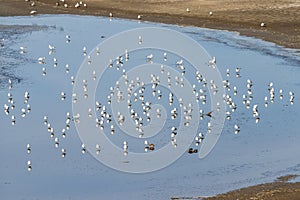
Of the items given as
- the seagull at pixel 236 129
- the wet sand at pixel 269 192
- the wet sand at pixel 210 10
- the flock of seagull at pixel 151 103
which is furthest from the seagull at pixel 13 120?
the wet sand at pixel 210 10

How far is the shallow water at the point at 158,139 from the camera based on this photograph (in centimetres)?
1897

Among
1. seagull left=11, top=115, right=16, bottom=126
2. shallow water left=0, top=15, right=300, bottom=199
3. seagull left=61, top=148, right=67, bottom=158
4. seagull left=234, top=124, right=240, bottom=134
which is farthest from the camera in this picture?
seagull left=11, top=115, right=16, bottom=126

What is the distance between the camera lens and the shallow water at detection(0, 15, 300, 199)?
19.0m

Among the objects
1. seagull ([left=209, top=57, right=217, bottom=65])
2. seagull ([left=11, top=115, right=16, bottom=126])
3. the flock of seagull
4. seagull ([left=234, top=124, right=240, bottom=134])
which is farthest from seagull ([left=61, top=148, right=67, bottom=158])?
seagull ([left=209, top=57, right=217, bottom=65])

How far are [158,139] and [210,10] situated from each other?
21.1m

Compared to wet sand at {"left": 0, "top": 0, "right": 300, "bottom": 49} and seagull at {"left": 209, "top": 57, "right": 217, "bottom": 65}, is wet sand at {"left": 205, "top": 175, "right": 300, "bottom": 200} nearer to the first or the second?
seagull at {"left": 209, "top": 57, "right": 217, "bottom": 65}

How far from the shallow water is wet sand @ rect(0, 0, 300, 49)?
2.76m

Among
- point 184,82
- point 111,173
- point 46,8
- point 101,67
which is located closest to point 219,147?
point 111,173

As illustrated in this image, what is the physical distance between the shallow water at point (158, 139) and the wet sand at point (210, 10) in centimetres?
276

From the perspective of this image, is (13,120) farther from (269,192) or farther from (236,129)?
(269,192)

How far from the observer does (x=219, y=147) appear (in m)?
22.1

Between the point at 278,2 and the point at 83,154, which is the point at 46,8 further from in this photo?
the point at 83,154

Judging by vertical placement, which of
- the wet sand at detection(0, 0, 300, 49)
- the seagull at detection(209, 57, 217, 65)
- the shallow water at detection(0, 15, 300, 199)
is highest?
the wet sand at detection(0, 0, 300, 49)

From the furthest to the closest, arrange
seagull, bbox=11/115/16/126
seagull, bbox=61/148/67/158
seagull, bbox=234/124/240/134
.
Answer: seagull, bbox=11/115/16/126
seagull, bbox=234/124/240/134
seagull, bbox=61/148/67/158
